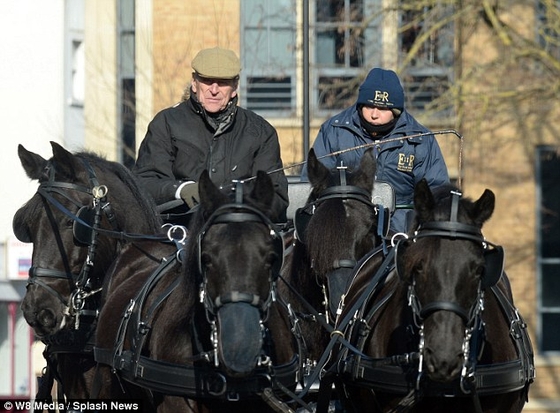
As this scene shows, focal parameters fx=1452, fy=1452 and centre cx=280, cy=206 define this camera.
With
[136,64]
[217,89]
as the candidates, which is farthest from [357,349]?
[136,64]

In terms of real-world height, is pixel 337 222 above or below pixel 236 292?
above

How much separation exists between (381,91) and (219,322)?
2679 mm

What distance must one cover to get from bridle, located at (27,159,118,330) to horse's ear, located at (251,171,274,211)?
62.8 inches

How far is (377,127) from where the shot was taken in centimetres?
844

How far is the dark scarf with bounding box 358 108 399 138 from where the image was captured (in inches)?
332

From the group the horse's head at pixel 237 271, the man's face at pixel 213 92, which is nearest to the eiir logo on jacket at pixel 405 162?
the man's face at pixel 213 92

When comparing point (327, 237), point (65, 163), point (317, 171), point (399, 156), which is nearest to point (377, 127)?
point (399, 156)

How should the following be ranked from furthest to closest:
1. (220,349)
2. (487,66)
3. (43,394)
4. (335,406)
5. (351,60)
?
(351,60) < (487,66) < (43,394) < (335,406) < (220,349)

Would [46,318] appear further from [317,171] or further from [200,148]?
[317,171]

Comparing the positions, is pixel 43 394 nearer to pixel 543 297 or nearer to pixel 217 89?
pixel 217 89

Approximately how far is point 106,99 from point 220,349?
1254 cm

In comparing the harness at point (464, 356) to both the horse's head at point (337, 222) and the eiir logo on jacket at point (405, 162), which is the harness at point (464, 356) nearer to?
the horse's head at point (337, 222)

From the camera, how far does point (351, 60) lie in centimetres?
1745

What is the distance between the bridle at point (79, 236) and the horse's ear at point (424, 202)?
2.02m
